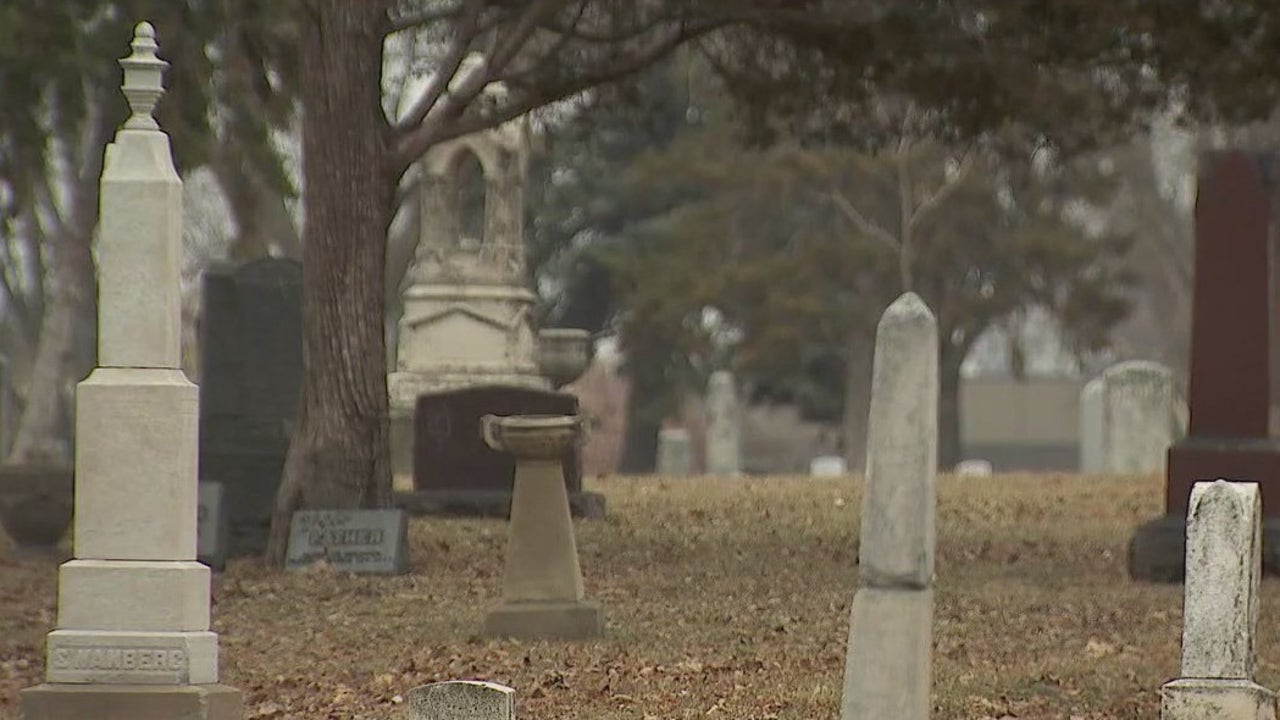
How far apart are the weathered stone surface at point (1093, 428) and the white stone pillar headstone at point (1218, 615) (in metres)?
24.0

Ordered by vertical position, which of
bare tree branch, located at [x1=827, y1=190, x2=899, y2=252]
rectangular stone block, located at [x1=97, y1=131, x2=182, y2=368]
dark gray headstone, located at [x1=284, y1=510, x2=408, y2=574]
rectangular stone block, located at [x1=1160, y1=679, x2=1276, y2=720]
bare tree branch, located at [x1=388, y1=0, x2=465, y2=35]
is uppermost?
bare tree branch, located at [x1=827, y1=190, x2=899, y2=252]

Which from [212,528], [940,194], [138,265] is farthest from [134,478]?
[940,194]

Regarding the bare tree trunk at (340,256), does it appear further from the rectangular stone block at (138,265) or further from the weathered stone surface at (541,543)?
the rectangular stone block at (138,265)

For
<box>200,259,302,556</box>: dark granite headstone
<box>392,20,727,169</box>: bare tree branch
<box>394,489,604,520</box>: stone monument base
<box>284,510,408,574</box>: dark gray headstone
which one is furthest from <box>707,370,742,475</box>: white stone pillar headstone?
<box>284,510,408,574</box>: dark gray headstone

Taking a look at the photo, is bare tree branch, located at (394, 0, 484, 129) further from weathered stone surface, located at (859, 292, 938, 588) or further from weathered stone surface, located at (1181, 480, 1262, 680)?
weathered stone surface, located at (859, 292, 938, 588)

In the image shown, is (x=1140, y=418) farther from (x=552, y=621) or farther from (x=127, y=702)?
(x=127, y=702)

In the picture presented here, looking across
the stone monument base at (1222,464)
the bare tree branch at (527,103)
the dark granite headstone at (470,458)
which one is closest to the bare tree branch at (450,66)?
the bare tree branch at (527,103)

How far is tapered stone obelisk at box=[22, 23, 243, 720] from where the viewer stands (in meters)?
10.3

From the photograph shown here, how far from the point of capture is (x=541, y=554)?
13797 mm

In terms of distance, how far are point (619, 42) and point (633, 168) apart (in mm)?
24842

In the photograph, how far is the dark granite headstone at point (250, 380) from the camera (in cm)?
1900

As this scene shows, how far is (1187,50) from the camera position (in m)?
17.3

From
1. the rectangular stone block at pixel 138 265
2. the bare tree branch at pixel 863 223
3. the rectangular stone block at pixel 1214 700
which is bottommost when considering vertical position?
the rectangular stone block at pixel 1214 700

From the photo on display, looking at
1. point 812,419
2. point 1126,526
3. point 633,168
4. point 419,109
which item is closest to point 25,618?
point 419,109
